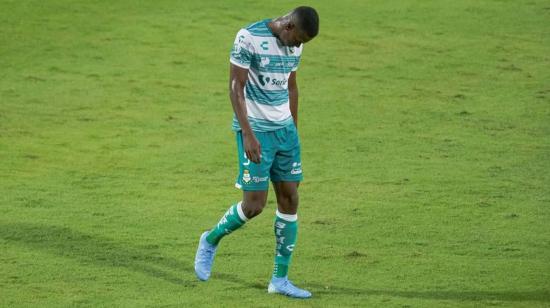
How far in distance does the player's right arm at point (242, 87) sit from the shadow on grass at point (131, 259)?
3.85 ft

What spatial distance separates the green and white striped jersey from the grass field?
1272 millimetres

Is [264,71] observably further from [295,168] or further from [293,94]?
[295,168]

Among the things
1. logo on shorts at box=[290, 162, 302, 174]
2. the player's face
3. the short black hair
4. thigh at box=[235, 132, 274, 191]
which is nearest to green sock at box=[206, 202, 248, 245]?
thigh at box=[235, 132, 274, 191]

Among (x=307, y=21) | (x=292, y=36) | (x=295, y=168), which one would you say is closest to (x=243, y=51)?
(x=292, y=36)

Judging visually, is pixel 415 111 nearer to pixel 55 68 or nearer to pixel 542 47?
pixel 542 47

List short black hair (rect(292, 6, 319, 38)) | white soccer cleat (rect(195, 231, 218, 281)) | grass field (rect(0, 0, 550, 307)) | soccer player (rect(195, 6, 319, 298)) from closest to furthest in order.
Result: short black hair (rect(292, 6, 319, 38))
soccer player (rect(195, 6, 319, 298))
white soccer cleat (rect(195, 231, 218, 281))
grass field (rect(0, 0, 550, 307))

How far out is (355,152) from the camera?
11594 mm

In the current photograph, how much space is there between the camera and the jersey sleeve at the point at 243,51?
7.27 metres

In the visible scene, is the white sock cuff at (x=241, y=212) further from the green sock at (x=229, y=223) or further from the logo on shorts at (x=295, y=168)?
the logo on shorts at (x=295, y=168)

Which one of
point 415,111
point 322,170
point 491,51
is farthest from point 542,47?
point 322,170

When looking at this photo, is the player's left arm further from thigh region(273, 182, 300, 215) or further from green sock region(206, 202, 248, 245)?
green sock region(206, 202, 248, 245)

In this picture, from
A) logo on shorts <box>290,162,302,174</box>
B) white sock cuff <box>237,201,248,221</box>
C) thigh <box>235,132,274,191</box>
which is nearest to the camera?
thigh <box>235,132,274,191</box>

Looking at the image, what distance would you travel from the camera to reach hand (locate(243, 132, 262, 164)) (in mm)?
7199

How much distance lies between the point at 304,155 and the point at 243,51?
4325mm
